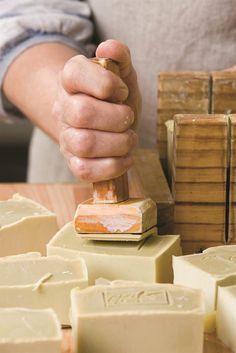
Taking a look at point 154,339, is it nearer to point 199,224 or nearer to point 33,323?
point 33,323

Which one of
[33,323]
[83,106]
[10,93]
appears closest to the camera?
[33,323]

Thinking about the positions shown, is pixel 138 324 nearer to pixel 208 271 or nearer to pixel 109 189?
pixel 208 271

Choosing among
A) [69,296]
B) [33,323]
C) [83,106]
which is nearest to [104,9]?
[83,106]

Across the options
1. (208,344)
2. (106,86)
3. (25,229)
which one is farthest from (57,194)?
(208,344)

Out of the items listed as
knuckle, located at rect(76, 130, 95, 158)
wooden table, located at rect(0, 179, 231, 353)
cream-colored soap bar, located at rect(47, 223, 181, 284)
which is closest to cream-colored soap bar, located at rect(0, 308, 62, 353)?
cream-colored soap bar, located at rect(47, 223, 181, 284)

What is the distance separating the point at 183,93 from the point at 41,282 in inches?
18.0

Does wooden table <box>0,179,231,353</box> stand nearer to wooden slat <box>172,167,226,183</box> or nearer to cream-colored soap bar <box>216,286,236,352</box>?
wooden slat <box>172,167,226,183</box>

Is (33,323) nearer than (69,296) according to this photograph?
Yes

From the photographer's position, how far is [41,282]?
918 millimetres

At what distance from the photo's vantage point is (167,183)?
1.17 m

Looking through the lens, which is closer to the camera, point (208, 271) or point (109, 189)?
point (208, 271)

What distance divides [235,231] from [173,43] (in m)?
0.58

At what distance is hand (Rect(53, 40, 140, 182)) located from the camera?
103cm

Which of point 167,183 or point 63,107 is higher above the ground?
point 63,107
